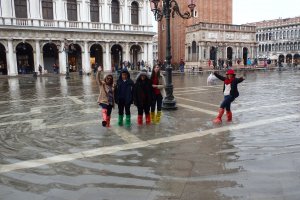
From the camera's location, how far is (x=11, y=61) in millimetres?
34469

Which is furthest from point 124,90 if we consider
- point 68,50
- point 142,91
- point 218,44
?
point 218,44

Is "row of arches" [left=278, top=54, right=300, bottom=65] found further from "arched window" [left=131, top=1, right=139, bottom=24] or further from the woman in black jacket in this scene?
the woman in black jacket

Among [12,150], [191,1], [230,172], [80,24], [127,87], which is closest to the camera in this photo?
[230,172]

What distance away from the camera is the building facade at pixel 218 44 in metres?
40.7

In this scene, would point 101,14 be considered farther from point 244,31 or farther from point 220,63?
point 244,31

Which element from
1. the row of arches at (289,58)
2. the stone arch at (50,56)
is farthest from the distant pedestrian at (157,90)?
the row of arches at (289,58)

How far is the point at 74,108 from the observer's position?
11.3 m

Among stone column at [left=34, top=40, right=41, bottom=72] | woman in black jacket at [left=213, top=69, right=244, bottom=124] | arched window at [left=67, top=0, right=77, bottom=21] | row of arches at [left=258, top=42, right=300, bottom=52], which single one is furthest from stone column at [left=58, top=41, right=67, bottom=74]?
row of arches at [left=258, top=42, right=300, bottom=52]

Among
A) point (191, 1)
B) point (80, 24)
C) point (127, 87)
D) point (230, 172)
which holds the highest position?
point (80, 24)

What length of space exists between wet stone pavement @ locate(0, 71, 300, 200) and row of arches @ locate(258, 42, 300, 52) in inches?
3085

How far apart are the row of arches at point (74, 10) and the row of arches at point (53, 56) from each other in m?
3.11

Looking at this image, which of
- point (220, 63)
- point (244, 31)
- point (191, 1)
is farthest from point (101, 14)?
point (191, 1)

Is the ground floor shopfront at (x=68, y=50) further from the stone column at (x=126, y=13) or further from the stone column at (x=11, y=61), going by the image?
the stone column at (x=126, y=13)

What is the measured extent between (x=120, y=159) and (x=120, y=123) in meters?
2.69
